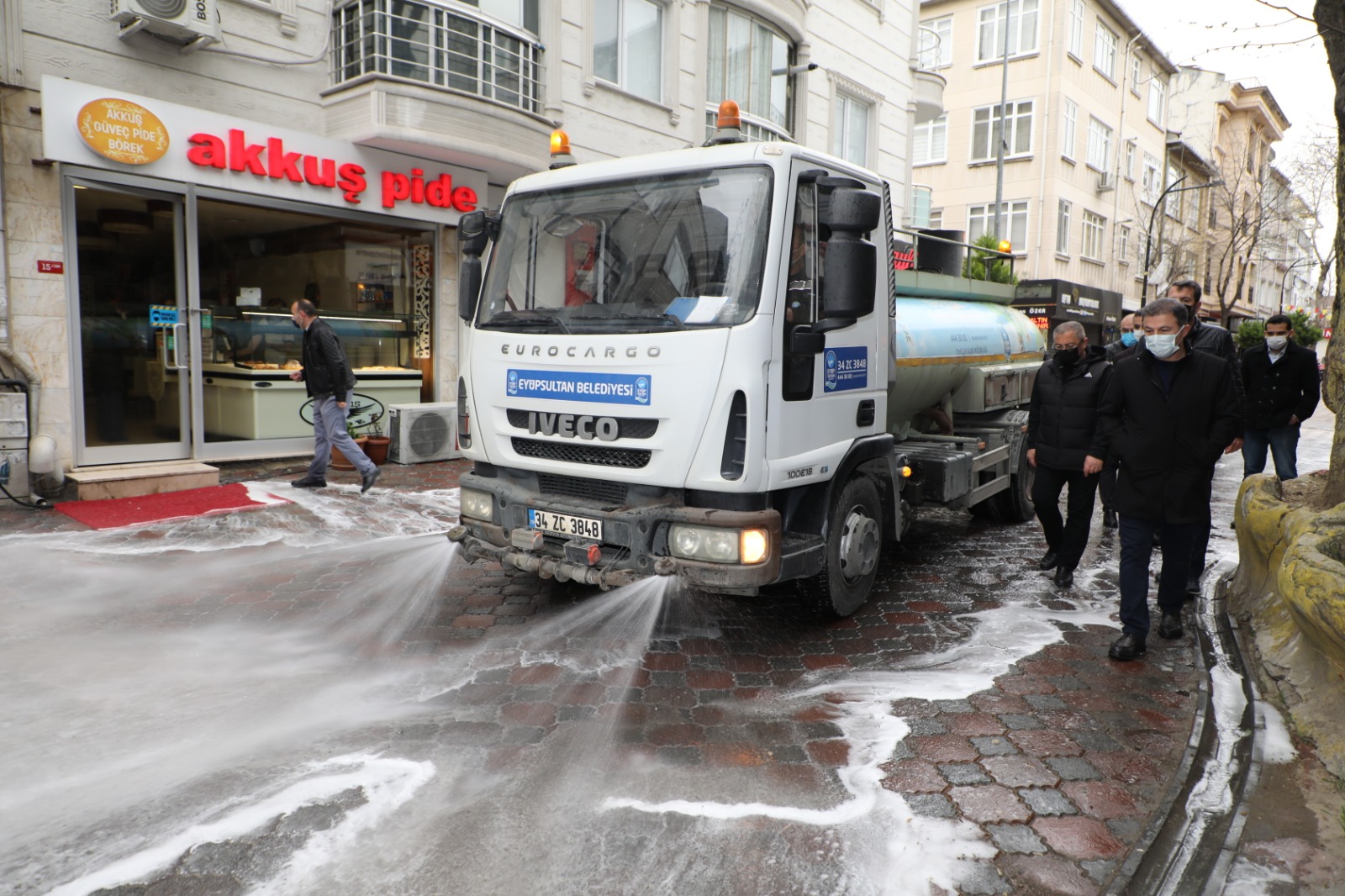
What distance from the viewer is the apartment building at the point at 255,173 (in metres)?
8.81

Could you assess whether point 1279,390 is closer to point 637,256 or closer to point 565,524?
point 637,256

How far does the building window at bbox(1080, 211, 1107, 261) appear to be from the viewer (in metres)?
33.7

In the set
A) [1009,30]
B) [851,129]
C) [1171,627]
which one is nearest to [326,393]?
[1171,627]

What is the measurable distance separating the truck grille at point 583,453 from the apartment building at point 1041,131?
91.7ft

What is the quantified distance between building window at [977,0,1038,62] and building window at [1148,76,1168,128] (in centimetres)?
1003

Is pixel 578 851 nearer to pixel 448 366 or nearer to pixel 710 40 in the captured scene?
pixel 448 366

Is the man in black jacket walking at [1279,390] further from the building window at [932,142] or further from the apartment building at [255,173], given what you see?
the building window at [932,142]

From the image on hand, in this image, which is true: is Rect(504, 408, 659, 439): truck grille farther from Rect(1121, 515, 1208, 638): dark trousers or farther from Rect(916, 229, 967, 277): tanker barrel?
Rect(916, 229, 967, 277): tanker barrel

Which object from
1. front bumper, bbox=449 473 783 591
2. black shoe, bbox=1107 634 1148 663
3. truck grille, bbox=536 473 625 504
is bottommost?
black shoe, bbox=1107 634 1148 663

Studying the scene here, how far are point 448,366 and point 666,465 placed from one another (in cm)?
883

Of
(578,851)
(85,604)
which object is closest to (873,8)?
(85,604)

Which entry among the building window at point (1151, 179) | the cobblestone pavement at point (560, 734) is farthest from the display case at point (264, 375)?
the building window at point (1151, 179)

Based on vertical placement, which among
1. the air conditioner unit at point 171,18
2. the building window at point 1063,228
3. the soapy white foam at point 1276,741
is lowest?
the soapy white foam at point 1276,741

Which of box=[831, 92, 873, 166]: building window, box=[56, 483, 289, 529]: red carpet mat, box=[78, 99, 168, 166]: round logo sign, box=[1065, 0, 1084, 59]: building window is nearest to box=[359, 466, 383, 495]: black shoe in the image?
box=[56, 483, 289, 529]: red carpet mat
